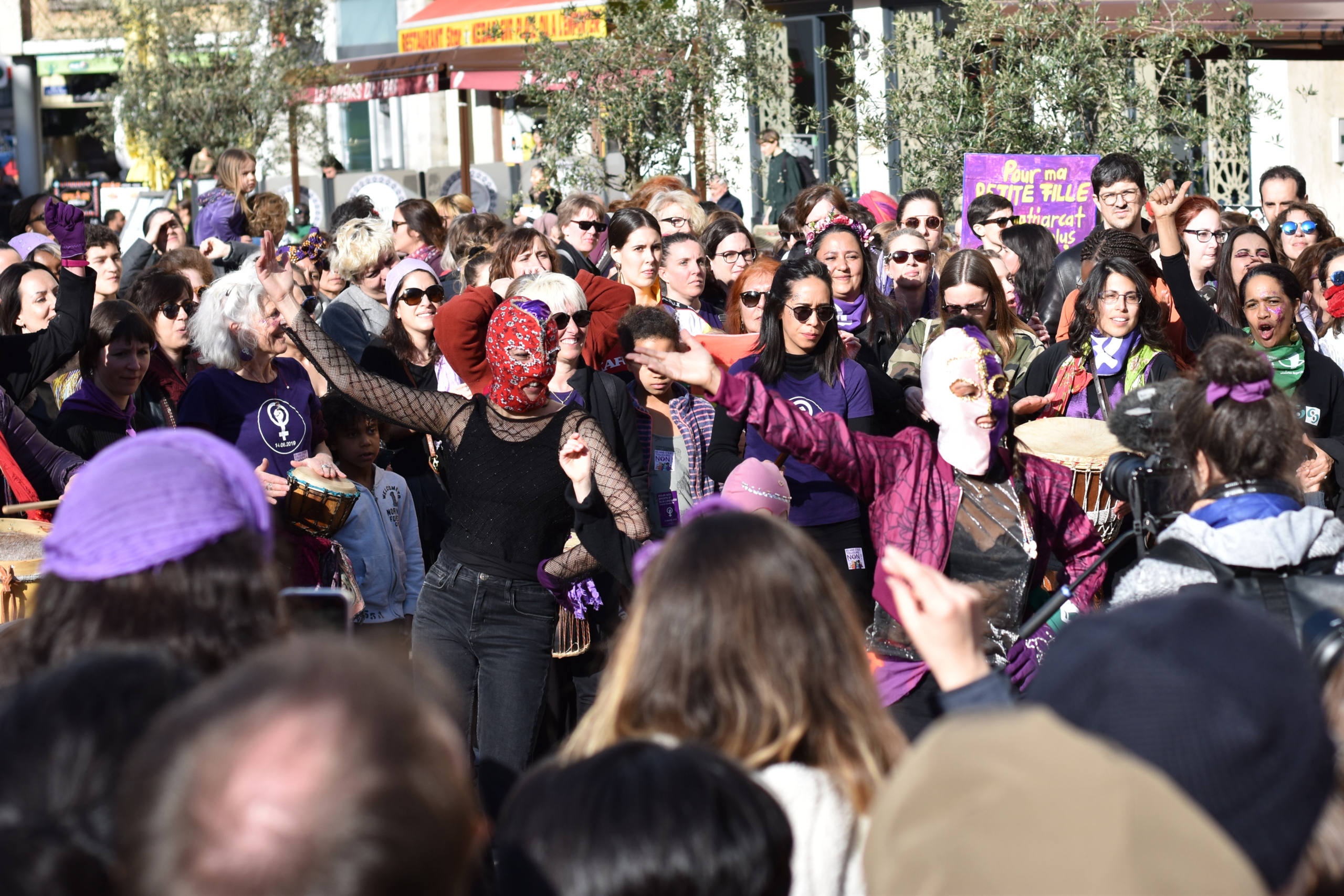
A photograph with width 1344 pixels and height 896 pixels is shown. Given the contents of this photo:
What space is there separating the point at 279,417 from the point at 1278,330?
4458 mm

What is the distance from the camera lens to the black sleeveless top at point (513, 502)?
425cm

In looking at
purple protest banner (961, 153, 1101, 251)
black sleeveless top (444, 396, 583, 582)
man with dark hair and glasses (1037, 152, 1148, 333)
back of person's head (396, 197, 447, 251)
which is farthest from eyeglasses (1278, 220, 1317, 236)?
black sleeveless top (444, 396, 583, 582)

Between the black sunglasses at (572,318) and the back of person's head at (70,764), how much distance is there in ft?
11.4

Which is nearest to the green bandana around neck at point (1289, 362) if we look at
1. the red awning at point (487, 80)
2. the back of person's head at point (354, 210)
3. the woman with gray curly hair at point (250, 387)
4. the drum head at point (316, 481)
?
the drum head at point (316, 481)

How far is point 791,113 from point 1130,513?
45.7ft

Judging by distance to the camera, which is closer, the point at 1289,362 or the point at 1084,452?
the point at 1084,452

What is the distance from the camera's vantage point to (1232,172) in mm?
16953

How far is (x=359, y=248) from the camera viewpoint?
23.0ft

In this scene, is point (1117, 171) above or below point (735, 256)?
above

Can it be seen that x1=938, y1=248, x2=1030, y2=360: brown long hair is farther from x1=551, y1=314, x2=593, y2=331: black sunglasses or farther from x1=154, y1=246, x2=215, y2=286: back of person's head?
x1=154, y1=246, x2=215, y2=286: back of person's head

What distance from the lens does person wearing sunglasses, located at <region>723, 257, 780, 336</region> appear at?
Answer: 614cm

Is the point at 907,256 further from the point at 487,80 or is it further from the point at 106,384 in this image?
the point at 487,80

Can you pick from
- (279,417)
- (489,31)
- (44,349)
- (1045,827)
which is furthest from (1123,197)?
(489,31)

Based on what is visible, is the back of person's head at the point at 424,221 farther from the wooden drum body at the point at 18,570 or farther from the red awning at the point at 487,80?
the red awning at the point at 487,80
